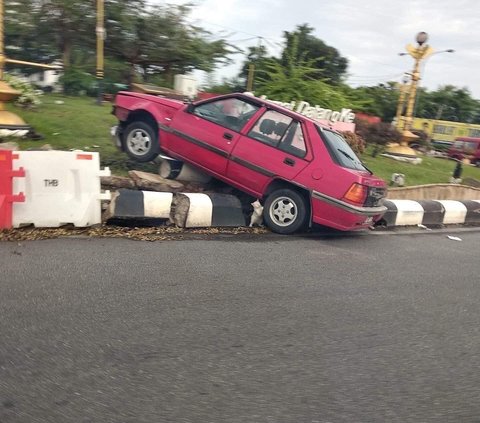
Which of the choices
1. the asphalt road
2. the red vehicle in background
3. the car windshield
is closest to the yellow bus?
the red vehicle in background

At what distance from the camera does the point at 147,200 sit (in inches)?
264

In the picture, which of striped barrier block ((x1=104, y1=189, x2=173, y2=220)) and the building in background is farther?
the building in background

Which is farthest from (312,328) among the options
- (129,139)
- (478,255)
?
(129,139)

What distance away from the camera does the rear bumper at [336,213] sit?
6.91 meters

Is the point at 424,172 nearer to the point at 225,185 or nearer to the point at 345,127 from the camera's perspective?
the point at 345,127

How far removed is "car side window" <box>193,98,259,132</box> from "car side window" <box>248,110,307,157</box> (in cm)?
24

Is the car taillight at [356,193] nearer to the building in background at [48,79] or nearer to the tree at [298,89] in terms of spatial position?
the tree at [298,89]

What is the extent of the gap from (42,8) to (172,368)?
24.4 metres

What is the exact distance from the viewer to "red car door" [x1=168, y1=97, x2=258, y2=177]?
7.50 m

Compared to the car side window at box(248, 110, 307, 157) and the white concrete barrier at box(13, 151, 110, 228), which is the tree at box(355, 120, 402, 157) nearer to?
the car side window at box(248, 110, 307, 157)

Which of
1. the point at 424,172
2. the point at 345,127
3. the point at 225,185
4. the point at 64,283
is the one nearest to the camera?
the point at 64,283

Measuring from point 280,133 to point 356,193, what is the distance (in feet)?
4.69

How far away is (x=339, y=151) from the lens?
23.9 ft

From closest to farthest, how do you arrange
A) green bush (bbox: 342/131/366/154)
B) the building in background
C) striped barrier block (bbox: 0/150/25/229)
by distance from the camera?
1. striped barrier block (bbox: 0/150/25/229)
2. green bush (bbox: 342/131/366/154)
3. the building in background
